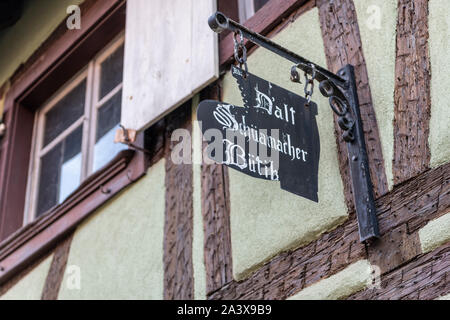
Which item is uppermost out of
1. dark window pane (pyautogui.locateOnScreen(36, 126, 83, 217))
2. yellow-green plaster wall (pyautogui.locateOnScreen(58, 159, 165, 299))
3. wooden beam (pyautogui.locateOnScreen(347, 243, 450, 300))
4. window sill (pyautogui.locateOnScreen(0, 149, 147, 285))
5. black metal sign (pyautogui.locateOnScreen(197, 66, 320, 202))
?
dark window pane (pyautogui.locateOnScreen(36, 126, 83, 217))

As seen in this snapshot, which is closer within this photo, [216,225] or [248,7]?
[216,225]

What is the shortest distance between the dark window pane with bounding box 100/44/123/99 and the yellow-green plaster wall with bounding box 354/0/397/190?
203 centimetres

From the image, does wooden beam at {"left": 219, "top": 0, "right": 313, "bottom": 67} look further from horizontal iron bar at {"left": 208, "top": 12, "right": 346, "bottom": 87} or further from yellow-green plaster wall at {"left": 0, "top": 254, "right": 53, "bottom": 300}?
yellow-green plaster wall at {"left": 0, "top": 254, "right": 53, "bottom": 300}

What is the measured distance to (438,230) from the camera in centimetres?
278

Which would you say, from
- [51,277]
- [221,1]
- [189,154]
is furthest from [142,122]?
[51,277]

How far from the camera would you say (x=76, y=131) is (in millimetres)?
5324

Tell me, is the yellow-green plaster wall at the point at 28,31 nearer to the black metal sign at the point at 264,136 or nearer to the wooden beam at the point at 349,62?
the wooden beam at the point at 349,62

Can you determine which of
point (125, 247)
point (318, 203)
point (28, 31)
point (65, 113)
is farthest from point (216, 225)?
point (28, 31)

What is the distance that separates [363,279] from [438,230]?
35 cm

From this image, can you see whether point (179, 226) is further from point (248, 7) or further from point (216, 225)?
point (248, 7)

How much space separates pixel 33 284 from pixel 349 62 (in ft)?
7.61

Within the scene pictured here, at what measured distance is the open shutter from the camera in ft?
13.1

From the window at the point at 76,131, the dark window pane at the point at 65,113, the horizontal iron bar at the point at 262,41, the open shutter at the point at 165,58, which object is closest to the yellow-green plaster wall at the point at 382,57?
the horizontal iron bar at the point at 262,41

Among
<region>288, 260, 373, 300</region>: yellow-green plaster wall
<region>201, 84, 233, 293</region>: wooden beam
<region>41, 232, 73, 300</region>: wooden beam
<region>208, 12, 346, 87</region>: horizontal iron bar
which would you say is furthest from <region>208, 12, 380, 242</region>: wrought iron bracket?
<region>41, 232, 73, 300</region>: wooden beam
